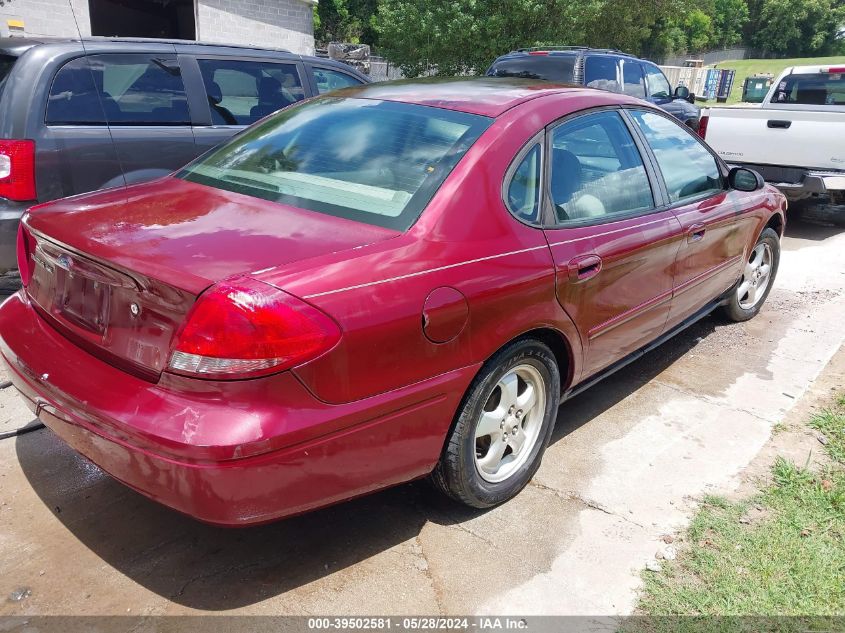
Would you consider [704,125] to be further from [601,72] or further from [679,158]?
[679,158]

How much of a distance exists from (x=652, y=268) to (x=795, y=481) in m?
1.17

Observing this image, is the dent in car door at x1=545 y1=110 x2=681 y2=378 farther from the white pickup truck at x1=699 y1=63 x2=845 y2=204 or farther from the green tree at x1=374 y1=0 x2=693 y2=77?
the green tree at x1=374 y1=0 x2=693 y2=77

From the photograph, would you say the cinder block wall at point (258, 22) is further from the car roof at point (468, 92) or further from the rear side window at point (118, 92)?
the car roof at point (468, 92)

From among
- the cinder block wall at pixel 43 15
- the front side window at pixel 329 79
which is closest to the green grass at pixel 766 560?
the front side window at pixel 329 79

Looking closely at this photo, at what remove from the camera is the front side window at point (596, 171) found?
3.09 metres

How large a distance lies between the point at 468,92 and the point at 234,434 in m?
1.96

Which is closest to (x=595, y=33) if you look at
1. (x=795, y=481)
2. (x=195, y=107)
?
(x=195, y=107)

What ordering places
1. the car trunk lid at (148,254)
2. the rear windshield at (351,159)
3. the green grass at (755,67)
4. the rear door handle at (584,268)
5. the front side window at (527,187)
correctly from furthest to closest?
the green grass at (755,67) < the rear door handle at (584,268) < the front side window at (527,187) < the rear windshield at (351,159) < the car trunk lid at (148,254)

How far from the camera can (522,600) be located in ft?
8.18

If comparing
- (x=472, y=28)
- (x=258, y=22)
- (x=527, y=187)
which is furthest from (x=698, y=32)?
(x=527, y=187)

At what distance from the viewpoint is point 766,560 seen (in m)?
2.71

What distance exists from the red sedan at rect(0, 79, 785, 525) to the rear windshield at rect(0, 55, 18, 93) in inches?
86.9

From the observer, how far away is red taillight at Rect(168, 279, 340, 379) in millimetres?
2045

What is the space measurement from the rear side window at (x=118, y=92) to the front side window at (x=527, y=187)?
330 centimetres
